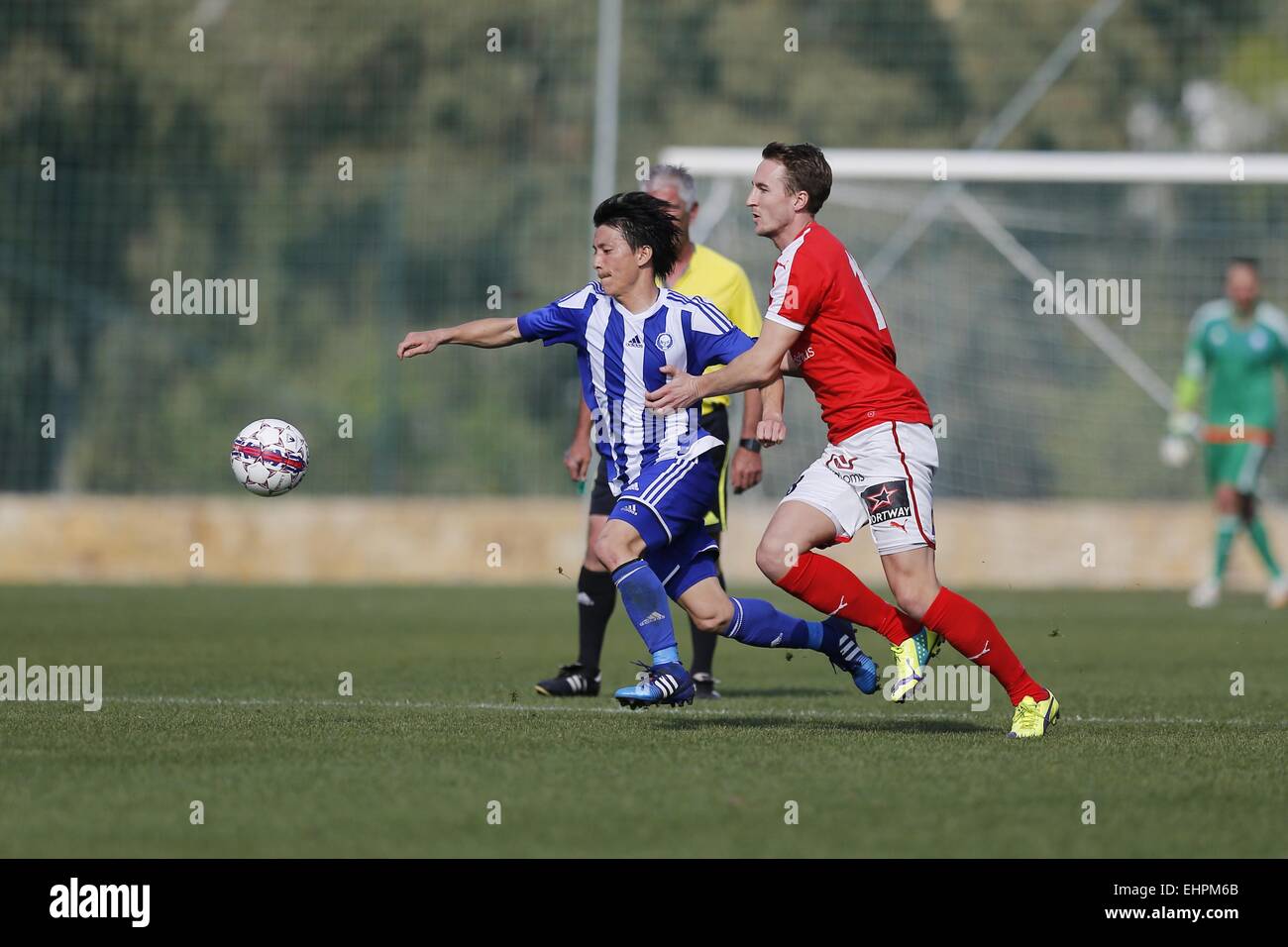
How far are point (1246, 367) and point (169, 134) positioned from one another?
15.6 meters

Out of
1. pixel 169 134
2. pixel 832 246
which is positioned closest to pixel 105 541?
pixel 169 134

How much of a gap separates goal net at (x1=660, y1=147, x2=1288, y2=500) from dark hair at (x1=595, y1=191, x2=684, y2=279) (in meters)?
9.89

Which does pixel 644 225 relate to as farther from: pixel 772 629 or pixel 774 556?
pixel 772 629

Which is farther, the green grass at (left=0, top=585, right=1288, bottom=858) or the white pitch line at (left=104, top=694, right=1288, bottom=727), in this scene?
the white pitch line at (left=104, top=694, right=1288, bottom=727)

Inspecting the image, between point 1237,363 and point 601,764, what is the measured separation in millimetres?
11837

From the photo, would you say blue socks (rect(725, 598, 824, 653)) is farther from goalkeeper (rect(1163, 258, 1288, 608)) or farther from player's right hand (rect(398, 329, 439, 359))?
goalkeeper (rect(1163, 258, 1288, 608))

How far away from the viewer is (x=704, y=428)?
827cm

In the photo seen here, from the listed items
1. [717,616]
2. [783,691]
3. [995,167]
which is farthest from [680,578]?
[995,167]

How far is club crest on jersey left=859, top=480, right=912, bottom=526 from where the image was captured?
21.2 ft

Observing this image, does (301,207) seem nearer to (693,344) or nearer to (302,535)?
(302,535)

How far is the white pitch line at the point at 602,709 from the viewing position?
730 cm

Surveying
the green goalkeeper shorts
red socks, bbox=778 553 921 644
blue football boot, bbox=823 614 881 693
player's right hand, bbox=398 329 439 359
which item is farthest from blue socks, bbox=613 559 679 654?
the green goalkeeper shorts

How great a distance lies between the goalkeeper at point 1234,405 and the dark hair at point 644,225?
9626 mm
